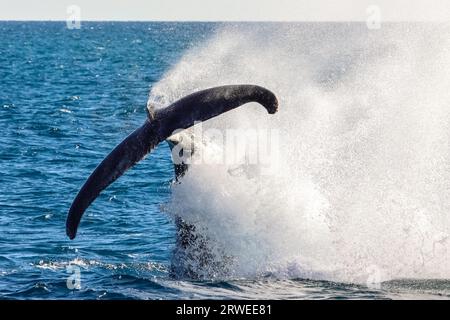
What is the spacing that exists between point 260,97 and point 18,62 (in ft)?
310

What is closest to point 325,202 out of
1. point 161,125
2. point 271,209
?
point 271,209

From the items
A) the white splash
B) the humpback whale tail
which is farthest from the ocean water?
the humpback whale tail

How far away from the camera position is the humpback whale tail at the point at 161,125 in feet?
44.1

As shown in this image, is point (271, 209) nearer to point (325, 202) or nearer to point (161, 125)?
point (325, 202)

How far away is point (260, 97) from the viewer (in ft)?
43.7

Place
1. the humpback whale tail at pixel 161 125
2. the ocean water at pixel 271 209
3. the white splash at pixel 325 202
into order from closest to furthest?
the humpback whale tail at pixel 161 125 < the ocean water at pixel 271 209 < the white splash at pixel 325 202

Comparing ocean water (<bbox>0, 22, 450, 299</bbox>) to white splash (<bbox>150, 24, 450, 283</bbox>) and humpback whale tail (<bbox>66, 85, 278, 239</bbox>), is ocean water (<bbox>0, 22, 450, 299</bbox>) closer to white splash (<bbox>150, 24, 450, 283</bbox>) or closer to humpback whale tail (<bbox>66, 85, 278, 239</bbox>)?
white splash (<bbox>150, 24, 450, 283</bbox>)

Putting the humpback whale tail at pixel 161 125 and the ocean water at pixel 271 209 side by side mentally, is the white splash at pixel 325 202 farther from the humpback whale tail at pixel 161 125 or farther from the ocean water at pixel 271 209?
the humpback whale tail at pixel 161 125

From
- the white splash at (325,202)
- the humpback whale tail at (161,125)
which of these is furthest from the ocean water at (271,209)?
the humpback whale tail at (161,125)

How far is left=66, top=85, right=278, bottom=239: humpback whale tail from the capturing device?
13430mm

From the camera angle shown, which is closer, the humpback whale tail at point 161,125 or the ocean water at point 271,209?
the humpback whale tail at point 161,125
